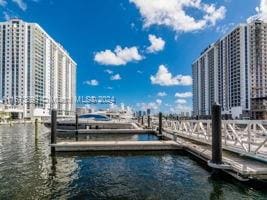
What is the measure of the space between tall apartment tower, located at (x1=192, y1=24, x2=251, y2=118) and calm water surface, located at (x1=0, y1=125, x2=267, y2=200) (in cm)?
10450

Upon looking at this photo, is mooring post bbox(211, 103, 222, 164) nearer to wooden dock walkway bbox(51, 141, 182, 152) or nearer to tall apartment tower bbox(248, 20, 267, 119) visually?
wooden dock walkway bbox(51, 141, 182, 152)

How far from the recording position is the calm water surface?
44.0ft

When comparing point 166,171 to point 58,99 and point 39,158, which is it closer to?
point 39,158

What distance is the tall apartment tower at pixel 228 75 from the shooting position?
130000mm

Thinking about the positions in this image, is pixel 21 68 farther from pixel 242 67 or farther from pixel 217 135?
pixel 217 135

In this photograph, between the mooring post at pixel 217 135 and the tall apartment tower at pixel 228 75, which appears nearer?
the mooring post at pixel 217 135

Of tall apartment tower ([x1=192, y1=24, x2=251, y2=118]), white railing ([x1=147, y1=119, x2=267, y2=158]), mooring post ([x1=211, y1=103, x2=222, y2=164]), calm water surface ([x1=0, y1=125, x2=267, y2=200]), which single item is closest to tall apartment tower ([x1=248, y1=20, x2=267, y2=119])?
tall apartment tower ([x1=192, y1=24, x2=251, y2=118])

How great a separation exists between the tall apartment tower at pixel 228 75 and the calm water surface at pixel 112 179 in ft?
343

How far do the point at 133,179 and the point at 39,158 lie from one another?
1022cm

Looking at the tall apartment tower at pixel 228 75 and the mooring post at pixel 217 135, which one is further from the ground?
the tall apartment tower at pixel 228 75

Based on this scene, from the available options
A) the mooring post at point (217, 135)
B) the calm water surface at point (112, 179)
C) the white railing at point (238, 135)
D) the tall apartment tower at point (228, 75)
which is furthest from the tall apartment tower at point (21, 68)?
the mooring post at point (217, 135)

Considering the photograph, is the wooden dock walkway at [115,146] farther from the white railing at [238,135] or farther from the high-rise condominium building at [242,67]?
the high-rise condominium building at [242,67]

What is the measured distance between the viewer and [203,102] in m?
176

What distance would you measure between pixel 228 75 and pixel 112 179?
442 feet
